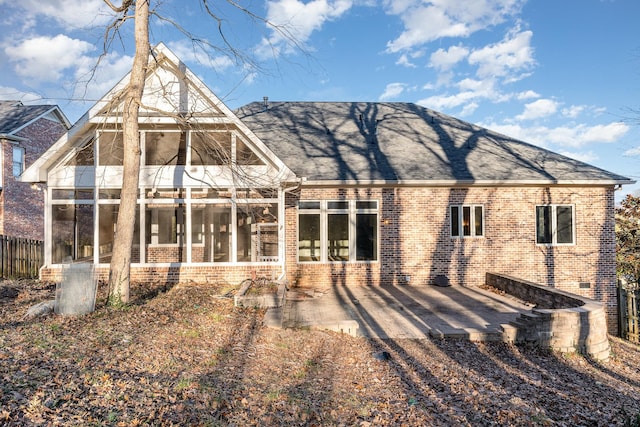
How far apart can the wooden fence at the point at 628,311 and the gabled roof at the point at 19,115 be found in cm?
2511

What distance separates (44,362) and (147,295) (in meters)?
4.47

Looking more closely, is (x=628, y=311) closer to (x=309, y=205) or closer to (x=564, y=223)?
(x=564, y=223)

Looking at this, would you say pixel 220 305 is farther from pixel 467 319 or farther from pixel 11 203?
pixel 11 203

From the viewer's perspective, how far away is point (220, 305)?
7828 mm

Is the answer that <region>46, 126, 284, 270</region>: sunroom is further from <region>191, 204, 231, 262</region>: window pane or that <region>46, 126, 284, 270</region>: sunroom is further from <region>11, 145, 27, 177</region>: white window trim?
<region>11, 145, 27, 177</region>: white window trim

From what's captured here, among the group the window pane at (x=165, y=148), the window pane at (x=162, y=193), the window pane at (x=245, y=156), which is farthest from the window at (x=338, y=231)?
the window pane at (x=165, y=148)

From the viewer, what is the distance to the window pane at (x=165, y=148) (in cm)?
1048

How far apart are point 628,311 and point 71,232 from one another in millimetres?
15208

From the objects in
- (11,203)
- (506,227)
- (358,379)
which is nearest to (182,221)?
(358,379)

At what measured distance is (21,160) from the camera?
63.5 feet

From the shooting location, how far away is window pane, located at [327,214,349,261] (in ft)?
39.3

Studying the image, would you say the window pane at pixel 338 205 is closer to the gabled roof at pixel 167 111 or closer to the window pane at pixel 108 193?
the gabled roof at pixel 167 111

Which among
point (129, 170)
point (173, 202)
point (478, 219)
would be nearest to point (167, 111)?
point (173, 202)

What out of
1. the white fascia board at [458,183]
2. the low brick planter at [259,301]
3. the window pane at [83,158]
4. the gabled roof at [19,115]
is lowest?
the low brick planter at [259,301]
